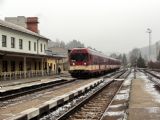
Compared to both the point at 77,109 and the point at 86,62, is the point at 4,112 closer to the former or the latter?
the point at 77,109

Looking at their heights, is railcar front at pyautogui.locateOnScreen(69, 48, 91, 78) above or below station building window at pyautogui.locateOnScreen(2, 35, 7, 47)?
below

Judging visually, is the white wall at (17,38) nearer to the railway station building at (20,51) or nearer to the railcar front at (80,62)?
the railway station building at (20,51)

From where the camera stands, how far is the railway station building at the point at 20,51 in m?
41.0

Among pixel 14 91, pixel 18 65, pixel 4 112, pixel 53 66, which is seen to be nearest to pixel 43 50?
pixel 53 66

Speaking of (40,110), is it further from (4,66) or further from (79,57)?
(4,66)

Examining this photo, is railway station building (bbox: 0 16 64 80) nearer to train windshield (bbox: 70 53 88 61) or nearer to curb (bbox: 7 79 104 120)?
train windshield (bbox: 70 53 88 61)

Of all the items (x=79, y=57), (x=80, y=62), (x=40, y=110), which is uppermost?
(x=79, y=57)

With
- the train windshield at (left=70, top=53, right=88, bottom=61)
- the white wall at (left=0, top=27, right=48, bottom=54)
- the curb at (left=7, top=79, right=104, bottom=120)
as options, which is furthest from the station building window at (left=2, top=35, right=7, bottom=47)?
the curb at (left=7, top=79, right=104, bottom=120)

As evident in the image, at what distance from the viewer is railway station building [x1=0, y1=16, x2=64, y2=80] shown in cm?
4100

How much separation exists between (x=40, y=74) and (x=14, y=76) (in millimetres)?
11319

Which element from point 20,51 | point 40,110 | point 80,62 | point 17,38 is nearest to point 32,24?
point 20,51

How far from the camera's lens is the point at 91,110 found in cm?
1481

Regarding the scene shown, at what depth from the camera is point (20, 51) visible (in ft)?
157

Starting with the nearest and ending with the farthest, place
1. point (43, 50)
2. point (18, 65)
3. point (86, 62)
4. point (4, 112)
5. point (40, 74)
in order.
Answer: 1. point (4, 112)
2. point (86, 62)
3. point (18, 65)
4. point (40, 74)
5. point (43, 50)
